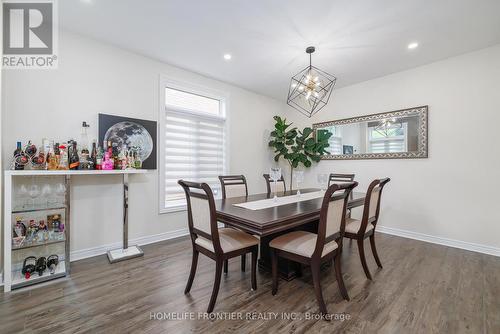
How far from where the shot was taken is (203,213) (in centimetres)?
179

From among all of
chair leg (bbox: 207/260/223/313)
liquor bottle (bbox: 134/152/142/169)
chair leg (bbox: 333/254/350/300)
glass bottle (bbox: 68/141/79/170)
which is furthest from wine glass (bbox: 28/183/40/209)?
chair leg (bbox: 333/254/350/300)

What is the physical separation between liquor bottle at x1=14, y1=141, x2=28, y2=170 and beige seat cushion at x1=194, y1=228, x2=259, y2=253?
1889mm

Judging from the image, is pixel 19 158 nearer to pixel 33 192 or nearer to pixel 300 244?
pixel 33 192

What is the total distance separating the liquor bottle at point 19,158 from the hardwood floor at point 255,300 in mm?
1170

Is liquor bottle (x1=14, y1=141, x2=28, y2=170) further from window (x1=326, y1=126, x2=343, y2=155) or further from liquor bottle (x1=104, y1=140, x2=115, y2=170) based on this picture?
window (x1=326, y1=126, x2=343, y2=155)

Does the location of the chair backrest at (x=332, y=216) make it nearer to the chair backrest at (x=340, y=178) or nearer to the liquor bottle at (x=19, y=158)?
the chair backrest at (x=340, y=178)

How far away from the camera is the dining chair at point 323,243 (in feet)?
5.36

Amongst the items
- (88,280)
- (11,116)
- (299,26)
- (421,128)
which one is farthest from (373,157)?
(11,116)

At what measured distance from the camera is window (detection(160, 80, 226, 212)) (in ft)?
11.2

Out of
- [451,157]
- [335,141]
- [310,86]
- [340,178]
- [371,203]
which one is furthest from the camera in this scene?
[335,141]

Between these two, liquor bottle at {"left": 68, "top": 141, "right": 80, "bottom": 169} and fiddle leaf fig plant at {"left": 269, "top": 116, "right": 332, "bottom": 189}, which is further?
fiddle leaf fig plant at {"left": 269, "top": 116, "right": 332, "bottom": 189}

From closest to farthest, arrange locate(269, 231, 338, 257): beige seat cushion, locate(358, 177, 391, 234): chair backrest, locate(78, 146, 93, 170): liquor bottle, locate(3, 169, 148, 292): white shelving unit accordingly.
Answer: locate(269, 231, 338, 257): beige seat cushion < locate(3, 169, 148, 292): white shelving unit < locate(358, 177, 391, 234): chair backrest < locate(78, 146, 93, 170): liquor bottle

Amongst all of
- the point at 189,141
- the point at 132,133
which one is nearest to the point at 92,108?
the point at 132,133

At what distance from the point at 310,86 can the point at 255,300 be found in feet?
8.11
